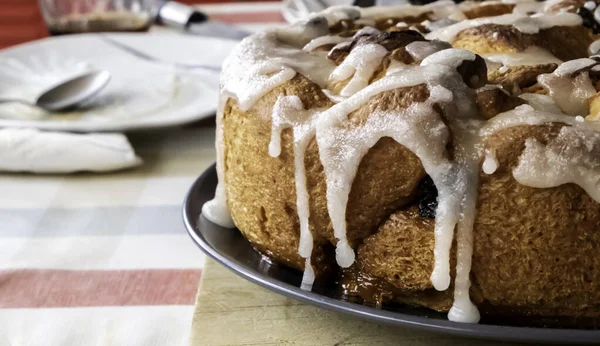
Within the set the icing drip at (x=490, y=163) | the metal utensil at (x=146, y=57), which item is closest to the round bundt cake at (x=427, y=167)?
the icing drip at (x=490, y=163)

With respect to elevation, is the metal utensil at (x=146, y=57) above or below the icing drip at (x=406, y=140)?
below

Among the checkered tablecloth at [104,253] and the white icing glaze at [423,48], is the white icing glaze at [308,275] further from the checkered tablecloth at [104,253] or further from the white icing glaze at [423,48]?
the white icing glaze at [423,48]

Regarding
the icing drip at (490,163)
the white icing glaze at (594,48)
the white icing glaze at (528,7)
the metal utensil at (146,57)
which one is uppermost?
the icing drip at (490,163)

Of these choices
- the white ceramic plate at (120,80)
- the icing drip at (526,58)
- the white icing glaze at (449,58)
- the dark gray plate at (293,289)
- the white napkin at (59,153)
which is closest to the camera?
the dark gray plate at (293,289)

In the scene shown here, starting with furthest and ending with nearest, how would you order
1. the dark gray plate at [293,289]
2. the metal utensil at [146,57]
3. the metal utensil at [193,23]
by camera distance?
1. the metal utensil at [193,23]
2. the metal utensil at [146,57]
3. the dark gray plate at [293,289]

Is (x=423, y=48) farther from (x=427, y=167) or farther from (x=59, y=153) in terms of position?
(x=59, y=153)

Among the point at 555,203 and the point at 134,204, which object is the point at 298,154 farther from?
the point at 134,204
